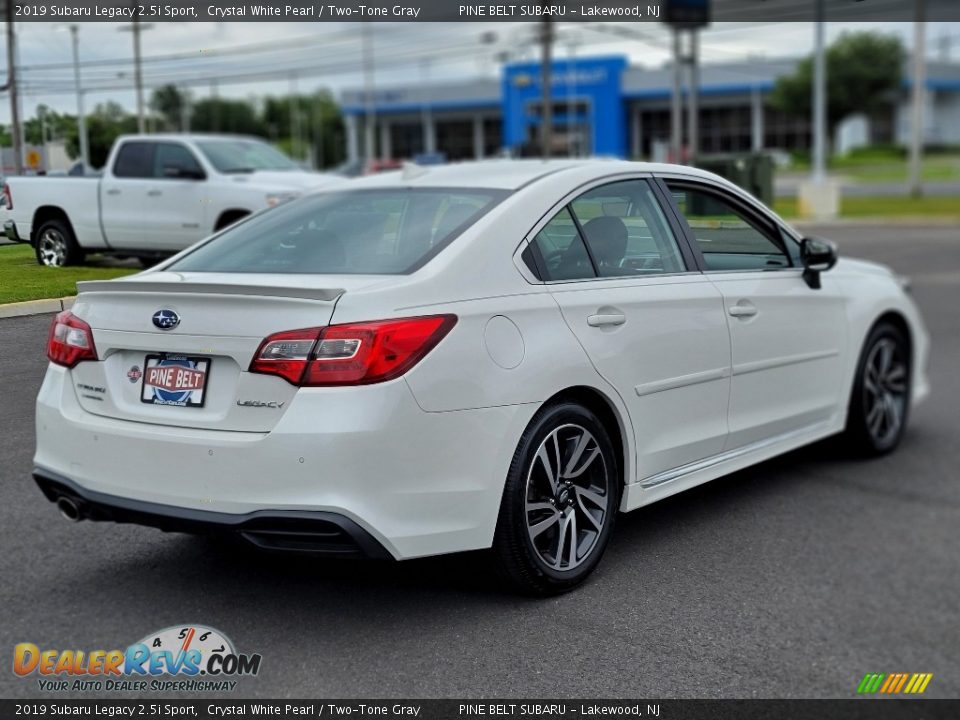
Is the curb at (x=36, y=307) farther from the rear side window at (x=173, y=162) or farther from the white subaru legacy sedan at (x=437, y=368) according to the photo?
the rear side window at (x=173, y=162)

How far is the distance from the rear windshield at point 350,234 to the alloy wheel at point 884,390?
9.79 feet

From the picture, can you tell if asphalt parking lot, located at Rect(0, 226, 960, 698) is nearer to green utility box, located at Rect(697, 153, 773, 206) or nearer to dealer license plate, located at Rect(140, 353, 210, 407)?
dealer license plate, located at Rect(140, 353, 210, 407)

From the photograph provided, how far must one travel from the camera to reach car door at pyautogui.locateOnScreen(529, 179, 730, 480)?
4.07m

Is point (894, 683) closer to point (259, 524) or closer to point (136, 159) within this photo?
point (259, 524)

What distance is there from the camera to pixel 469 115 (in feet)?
261

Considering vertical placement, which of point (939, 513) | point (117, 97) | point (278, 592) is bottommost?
point (939, 513)

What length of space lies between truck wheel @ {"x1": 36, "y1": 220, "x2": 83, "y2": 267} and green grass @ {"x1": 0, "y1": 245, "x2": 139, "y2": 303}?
0.03m

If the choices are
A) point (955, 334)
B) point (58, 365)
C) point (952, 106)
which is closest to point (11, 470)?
point (58, 365)

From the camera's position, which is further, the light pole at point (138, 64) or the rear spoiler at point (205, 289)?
the light pole at point (138, 64)

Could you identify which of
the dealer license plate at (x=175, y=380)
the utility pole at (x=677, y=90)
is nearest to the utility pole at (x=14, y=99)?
the dealer license plate at (x=175, y=380)

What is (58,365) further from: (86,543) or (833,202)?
(833,202)

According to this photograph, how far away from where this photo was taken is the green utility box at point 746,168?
8328 millimetres

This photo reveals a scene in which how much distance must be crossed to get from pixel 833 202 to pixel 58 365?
31.6 meters

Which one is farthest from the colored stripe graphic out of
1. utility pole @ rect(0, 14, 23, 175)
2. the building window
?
the building window
